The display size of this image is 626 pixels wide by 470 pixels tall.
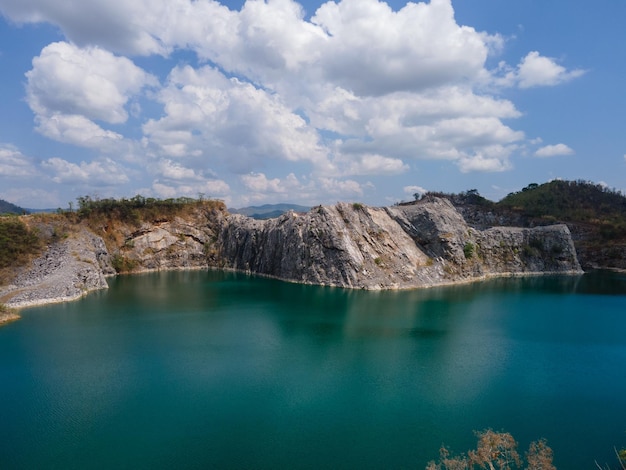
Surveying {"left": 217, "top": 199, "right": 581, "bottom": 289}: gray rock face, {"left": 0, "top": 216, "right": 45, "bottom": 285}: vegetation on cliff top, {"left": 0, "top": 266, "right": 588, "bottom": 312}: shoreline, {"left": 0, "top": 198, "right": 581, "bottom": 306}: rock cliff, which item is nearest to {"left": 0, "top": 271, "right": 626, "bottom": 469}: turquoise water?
{"left": 0, "top": 266, "right": 588, "bottom": 312}: shoreline

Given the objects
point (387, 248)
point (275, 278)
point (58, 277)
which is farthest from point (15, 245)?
point (387, 248)

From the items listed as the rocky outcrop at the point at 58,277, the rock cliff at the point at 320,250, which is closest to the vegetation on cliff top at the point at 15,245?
the rocky outcrop at the point at 58,277

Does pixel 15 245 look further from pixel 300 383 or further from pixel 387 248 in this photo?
pixel 387 248

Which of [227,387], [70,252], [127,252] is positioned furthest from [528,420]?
[127,252]

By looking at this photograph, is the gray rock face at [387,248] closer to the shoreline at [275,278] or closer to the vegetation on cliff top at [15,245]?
the shoreline at [275,278]

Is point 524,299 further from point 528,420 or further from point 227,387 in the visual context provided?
point 227,387
